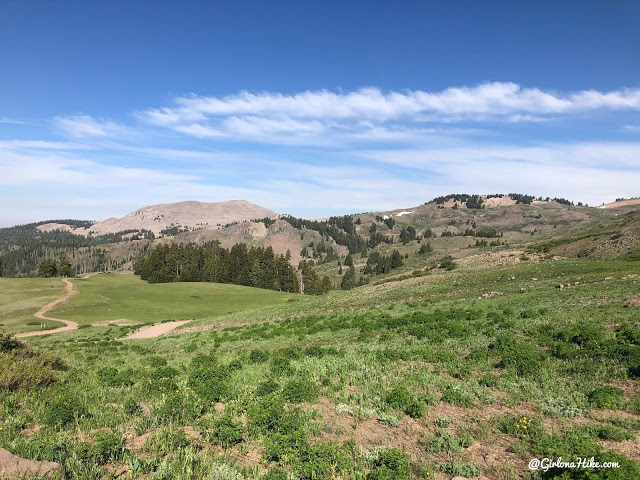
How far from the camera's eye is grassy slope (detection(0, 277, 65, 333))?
172 ft

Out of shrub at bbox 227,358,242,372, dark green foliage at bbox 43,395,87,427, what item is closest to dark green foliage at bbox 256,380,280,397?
shrub at bbox 227,358,242,372

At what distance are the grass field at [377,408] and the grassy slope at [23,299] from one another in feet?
149

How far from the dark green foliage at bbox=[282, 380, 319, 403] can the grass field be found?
0.05m

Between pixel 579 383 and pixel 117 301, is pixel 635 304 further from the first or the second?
pixel 117 301

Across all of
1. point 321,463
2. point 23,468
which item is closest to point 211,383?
point 23,468

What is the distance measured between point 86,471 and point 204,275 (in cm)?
12277

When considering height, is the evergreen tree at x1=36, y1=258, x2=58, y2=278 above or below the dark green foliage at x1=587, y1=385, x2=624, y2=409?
below

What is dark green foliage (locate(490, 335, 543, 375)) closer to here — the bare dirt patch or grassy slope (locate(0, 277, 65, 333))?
the bare dirt patch

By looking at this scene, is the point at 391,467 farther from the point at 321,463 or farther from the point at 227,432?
the point at 227,432

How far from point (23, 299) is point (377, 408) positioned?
87673 millimetres

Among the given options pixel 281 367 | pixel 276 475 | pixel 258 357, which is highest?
pixel 276 475

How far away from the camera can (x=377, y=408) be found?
11438mm

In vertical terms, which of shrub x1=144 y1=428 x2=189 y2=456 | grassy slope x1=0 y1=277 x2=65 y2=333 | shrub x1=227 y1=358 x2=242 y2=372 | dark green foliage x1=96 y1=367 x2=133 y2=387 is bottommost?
grassy slope x1=0 y1=277 x2=65 y2=333

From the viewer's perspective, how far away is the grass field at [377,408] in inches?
320
